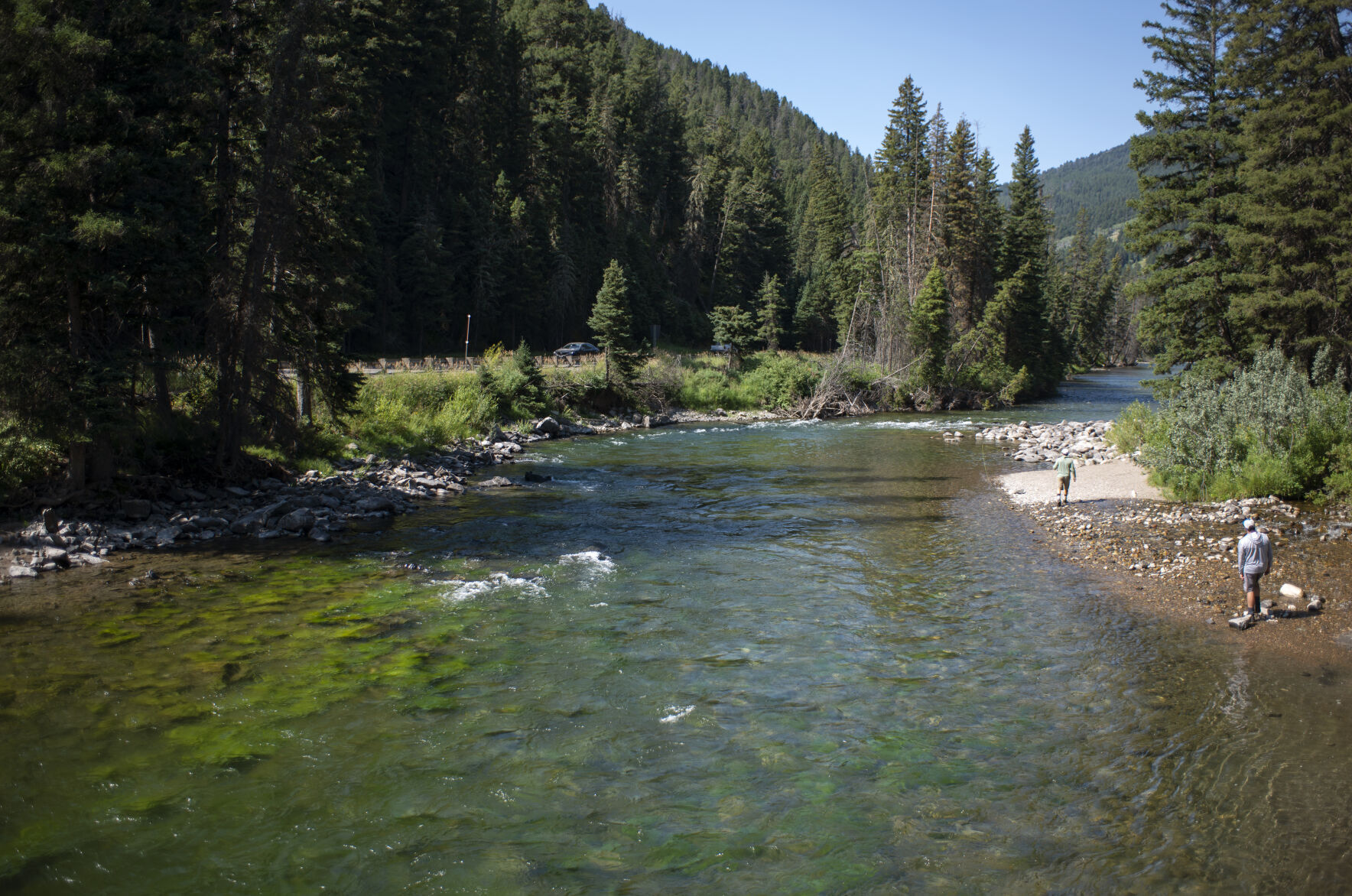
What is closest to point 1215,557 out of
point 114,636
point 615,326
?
point 114,636

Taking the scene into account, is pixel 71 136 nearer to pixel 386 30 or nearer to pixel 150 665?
pixel 150 665

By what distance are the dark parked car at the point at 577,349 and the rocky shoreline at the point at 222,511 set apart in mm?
35682

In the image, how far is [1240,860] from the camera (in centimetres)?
686

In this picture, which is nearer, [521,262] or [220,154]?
[220,154]

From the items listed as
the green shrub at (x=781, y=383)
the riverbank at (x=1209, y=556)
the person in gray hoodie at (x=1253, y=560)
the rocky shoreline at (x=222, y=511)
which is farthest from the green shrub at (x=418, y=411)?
the person in gray hoodie at (x=1253, y=560)

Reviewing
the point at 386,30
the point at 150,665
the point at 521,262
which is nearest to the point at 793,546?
the point at 150,665

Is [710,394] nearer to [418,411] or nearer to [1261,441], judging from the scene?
[418,411]

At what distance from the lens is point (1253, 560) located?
12219mm

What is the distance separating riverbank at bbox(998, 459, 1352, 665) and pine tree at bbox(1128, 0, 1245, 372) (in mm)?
8464

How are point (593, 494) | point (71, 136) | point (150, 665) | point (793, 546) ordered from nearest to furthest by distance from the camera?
point (150, 665) < point (71, 136) < point (793, 546) < point (593, 494)

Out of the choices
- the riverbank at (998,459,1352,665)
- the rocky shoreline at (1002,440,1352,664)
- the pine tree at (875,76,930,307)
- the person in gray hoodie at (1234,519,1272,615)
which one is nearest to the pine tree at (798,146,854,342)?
the pine tree at (875,76,930,307)

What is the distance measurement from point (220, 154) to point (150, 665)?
1527 centimetres

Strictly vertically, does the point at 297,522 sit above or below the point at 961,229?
below

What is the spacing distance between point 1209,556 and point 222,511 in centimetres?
2144
